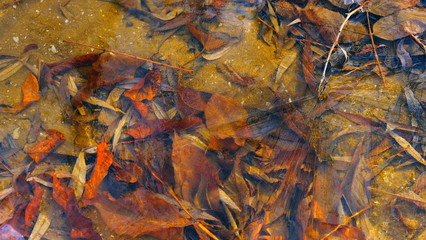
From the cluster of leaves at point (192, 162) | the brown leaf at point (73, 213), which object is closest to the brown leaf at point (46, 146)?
the cluster of leaves at point (192, 162)

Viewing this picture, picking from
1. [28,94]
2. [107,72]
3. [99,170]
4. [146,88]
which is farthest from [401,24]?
[28,94]

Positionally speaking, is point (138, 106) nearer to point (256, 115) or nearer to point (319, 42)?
point (256, 115)

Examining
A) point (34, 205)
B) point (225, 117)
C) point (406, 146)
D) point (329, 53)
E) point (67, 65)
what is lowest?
point (406, 146)

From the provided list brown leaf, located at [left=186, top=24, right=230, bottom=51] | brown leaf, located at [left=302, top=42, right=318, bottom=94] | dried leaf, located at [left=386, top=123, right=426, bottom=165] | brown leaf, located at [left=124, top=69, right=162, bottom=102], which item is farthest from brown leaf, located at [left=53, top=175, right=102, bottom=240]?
dried leaf, located at [left=386, top=123, right=426, bottom=165]

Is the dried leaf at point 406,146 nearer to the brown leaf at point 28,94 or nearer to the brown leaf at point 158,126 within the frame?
the brown leaf at point 158,126

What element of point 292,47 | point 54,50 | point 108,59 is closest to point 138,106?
point 108,59

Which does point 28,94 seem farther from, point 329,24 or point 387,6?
point 387,6
